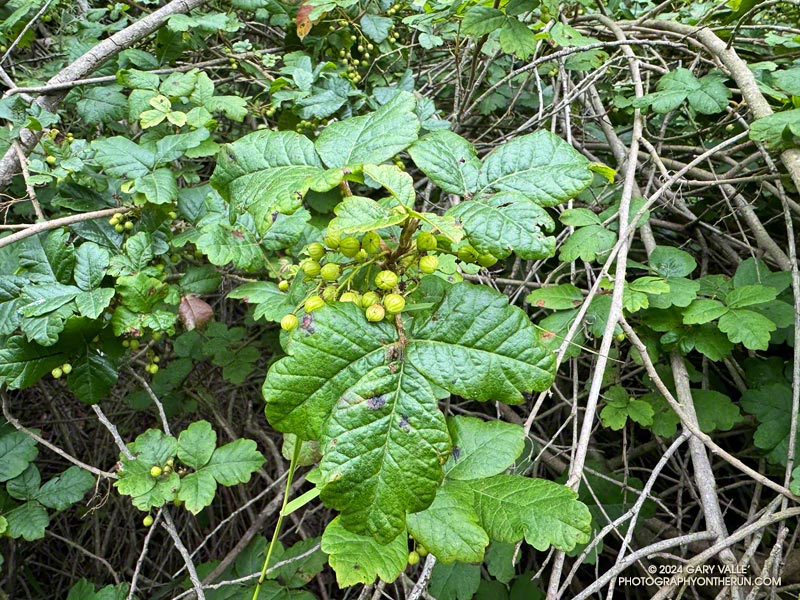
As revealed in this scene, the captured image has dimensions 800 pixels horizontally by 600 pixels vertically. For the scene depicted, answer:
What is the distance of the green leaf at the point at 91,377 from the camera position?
1510 mm

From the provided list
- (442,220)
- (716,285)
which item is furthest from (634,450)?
(442,220)

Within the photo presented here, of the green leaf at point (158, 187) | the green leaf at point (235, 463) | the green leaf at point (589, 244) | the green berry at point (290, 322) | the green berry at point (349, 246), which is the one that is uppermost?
the green berry at point (349, 246)

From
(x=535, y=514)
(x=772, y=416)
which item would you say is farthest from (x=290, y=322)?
(x=772, y=416)

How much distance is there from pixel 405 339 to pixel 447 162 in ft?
1.07

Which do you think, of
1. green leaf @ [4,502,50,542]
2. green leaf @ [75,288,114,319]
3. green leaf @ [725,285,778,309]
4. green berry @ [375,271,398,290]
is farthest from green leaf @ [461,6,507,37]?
green leaf @ [4,502,50,542]

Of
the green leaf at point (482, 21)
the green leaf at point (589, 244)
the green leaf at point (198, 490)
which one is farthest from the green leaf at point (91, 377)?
the green leaf at point (482, 21)

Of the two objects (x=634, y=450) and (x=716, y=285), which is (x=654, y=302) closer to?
(x=716, y=285)

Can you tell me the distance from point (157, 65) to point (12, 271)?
918 mm

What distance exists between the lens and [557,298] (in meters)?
1.50

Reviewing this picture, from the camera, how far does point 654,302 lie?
1498 mm

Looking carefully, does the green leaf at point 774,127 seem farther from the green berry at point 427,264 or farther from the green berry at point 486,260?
the green berry at point 427,264

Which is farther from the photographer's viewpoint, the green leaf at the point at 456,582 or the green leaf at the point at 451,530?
the green leaf at the point at 456,582

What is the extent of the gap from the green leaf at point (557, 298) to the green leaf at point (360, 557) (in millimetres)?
803

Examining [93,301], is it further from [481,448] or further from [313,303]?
[481,448]
